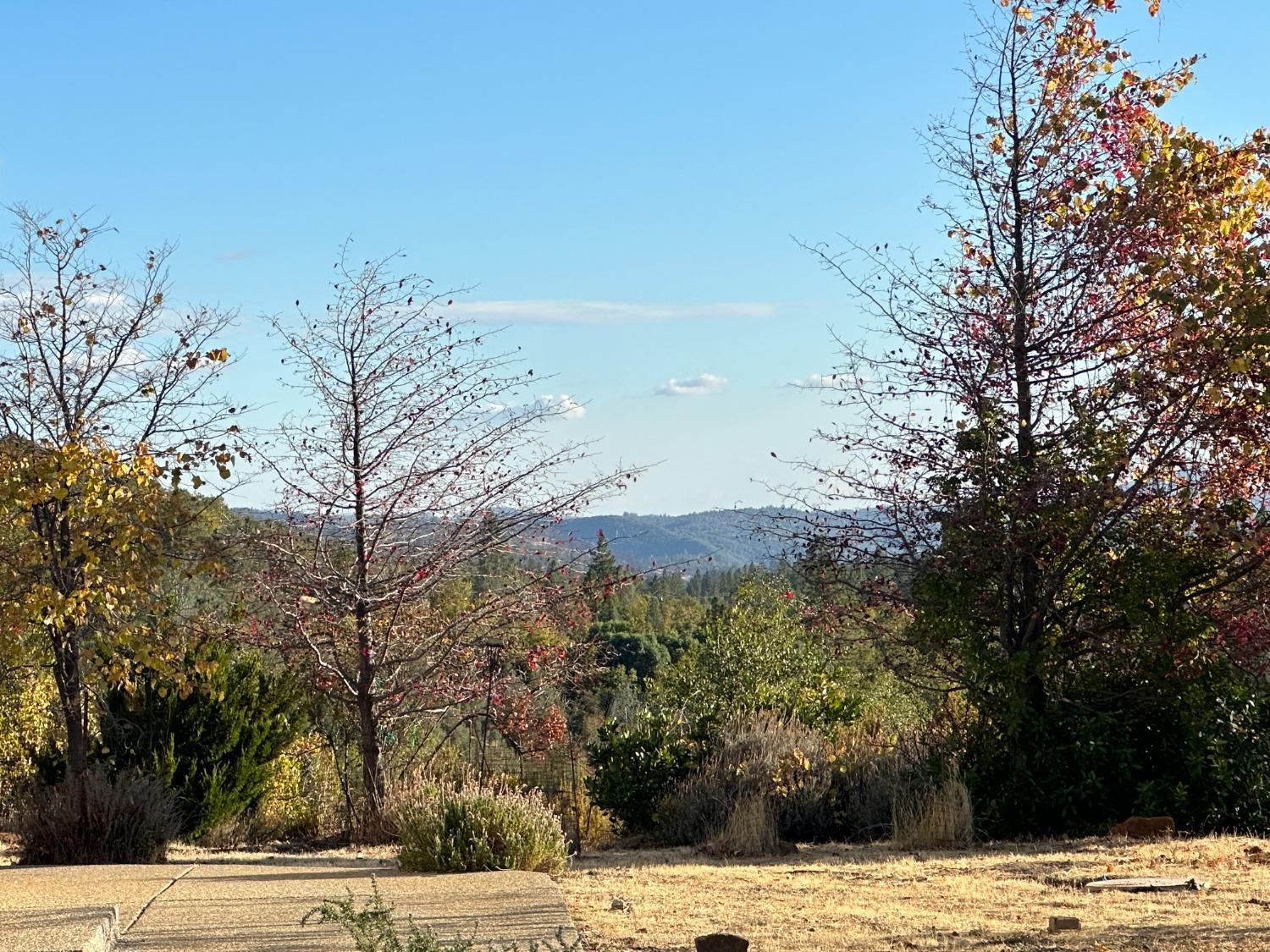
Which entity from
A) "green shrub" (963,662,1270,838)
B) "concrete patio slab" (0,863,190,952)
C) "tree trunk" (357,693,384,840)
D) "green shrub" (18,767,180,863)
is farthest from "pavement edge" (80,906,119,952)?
"green shrub" (963,662,1270,838)

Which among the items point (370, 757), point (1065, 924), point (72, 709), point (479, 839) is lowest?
point (1065, 924)

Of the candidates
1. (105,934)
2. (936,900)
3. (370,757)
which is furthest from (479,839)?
(370,757)

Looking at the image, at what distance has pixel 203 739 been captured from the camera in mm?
13547

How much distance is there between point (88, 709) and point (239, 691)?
4.55 ft

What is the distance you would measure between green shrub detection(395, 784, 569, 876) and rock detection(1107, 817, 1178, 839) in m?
4.11

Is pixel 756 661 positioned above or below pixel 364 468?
below

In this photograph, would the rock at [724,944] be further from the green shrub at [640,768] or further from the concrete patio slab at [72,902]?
the green shrub at [640,768]

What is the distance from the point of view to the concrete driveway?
6254mm

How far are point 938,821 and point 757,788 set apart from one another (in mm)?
1629

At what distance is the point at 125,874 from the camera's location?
867 centimetres

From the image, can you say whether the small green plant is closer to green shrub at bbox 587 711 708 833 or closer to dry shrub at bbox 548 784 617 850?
green shrub at bbox 587 711 708 833

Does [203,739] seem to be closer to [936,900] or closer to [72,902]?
[72,902]

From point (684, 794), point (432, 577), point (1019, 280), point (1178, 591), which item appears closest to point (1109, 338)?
point (1019, 280)

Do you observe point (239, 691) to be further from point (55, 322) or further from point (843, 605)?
point (843, 605)
